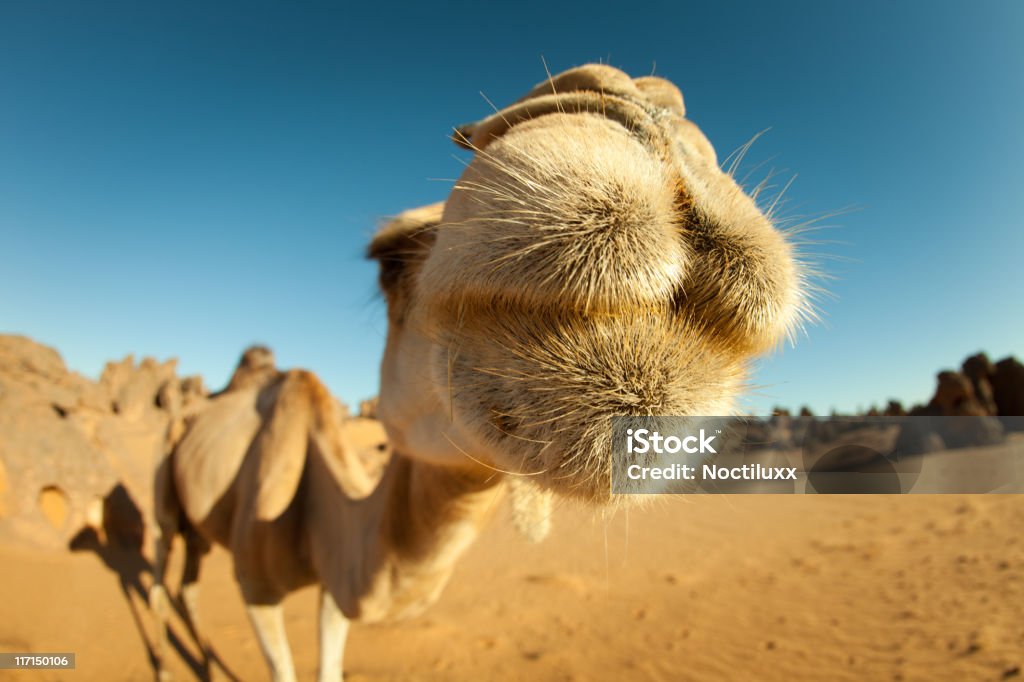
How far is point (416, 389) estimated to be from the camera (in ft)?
→ 5.20

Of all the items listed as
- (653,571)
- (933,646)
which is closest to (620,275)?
(933,646)

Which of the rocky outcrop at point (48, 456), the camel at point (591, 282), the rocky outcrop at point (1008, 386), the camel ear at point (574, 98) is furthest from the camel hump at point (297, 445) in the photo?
the rocky outcrop at point (1008, 386)

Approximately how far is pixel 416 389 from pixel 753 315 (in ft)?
3.35

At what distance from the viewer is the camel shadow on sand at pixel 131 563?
4.89 meters

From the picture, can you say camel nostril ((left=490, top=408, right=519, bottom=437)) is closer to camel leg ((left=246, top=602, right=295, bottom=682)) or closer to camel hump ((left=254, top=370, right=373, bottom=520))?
camel hump ((left=254, top=370, right=373, bottom=520))

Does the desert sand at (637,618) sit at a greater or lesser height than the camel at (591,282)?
lesser

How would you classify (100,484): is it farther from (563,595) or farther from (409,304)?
(409,304)

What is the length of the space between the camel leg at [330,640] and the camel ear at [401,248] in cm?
193

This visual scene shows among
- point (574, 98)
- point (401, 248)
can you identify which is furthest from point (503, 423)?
point (401, 248)

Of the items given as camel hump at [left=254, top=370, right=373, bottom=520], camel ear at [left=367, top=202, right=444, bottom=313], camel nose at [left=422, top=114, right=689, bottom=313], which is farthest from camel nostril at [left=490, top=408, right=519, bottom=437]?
camel hump at [left=254, top=370, right=373, bottom=520]

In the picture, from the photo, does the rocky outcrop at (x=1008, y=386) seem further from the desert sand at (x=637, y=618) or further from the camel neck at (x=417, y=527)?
the camel neck at (x=417, y=527)

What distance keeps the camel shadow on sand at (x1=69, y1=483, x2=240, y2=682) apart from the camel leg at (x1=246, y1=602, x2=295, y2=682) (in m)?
2.14

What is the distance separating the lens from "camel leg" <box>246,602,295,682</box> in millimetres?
3072

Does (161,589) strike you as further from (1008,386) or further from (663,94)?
(1008,386)
